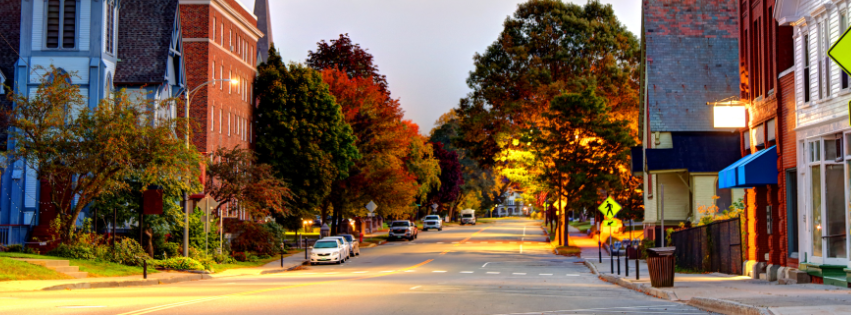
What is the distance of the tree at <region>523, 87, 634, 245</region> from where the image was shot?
49531 millimetres

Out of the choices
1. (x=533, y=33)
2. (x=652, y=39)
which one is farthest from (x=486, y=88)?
(x=652, y=39)

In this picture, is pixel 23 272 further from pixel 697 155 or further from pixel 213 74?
pixel 697 155

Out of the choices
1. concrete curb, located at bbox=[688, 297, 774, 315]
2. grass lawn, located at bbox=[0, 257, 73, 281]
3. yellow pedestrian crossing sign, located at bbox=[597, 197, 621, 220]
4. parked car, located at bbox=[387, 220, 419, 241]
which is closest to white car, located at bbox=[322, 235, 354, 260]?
yellow pedestrian crossing sign, located at bbox=[597, 197, 621, 220]

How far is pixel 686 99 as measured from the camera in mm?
39719

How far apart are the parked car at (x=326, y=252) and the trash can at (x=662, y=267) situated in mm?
22092

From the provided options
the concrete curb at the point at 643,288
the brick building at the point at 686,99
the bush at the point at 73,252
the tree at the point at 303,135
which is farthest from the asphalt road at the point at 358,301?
the tree at the point at 303,135

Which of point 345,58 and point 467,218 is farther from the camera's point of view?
point 467,218

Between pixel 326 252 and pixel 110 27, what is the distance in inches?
536

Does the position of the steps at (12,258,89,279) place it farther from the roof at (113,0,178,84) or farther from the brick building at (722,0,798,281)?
the brick building at (722,0,798,281)

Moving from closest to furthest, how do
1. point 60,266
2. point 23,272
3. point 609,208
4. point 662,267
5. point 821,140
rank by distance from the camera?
point 821,140 < point 662,267 < point 23,272 < point 60,266 < point 609,208

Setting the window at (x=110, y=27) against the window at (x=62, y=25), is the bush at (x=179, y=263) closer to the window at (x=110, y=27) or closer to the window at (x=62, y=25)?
the window at (x=110, y=27)

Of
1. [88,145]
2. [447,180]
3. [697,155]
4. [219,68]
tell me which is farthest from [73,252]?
[447,180]

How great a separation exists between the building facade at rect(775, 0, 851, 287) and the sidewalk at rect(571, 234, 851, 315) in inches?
32.6

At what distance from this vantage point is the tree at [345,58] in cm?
6353
